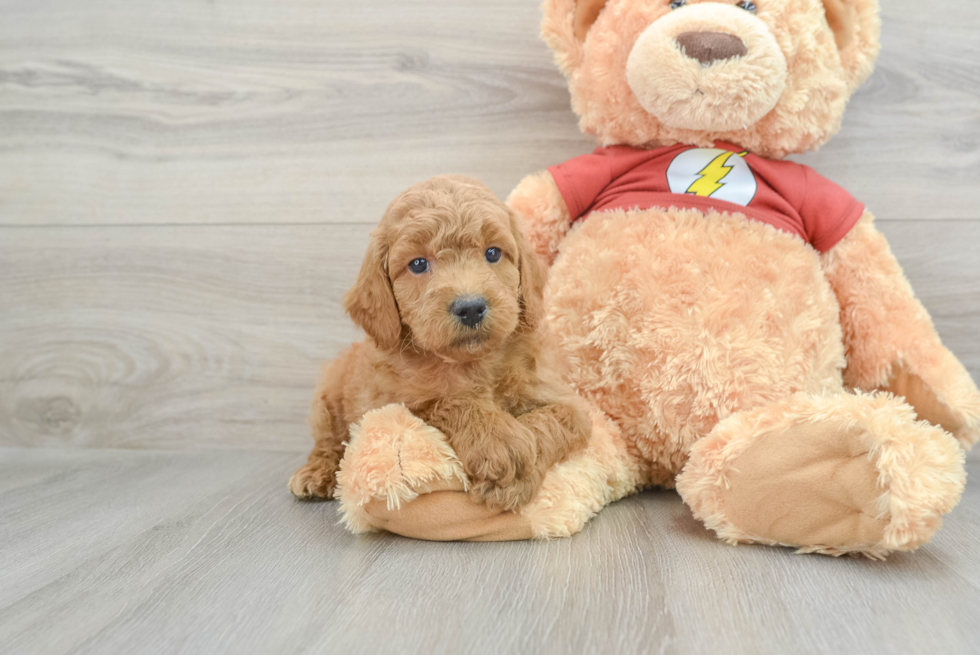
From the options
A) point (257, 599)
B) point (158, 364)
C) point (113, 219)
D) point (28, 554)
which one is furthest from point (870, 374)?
Answer: point (113, 219)

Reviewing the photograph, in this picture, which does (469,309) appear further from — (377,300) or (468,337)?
(377,300)

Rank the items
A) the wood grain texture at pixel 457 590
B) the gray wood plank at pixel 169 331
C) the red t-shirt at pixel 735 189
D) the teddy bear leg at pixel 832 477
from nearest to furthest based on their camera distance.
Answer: the wood grain texture at pixel 457 590
the teddy bear leg at pixel 832 477
the red t-shirt at pixel 735 189
the gray wood plank at pixel 169 331

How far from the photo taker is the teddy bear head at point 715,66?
120cm

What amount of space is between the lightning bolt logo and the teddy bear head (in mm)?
49

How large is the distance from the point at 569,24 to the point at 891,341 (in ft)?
2.85

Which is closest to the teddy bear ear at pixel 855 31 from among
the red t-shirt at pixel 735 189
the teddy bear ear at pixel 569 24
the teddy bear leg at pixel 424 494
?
the red t-shirt at pixel 735 189

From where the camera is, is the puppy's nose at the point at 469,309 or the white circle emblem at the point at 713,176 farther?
the white circle emblem at the point at 713,176

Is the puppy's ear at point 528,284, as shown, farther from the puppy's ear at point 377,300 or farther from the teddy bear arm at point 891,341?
the teddy bear arm at point 891,341

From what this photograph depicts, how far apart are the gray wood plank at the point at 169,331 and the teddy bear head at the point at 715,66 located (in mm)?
657

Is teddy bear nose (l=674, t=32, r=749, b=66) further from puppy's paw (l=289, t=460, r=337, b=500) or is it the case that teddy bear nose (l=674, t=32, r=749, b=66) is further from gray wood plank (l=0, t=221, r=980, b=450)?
puppy's paw (l=289, t=460, r=337, b=500)

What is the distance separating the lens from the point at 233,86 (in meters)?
1.68

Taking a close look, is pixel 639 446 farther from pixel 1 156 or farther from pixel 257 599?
pixel 1 156

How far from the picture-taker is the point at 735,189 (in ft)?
4.24

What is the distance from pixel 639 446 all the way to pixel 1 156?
171 cm
